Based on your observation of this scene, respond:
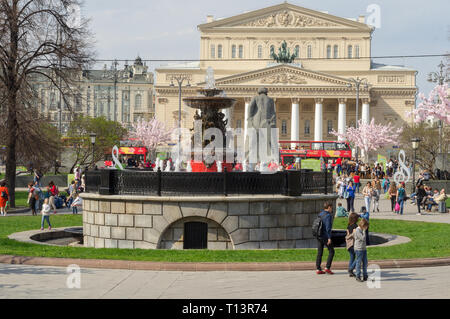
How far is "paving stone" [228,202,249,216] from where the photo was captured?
16.8 meters

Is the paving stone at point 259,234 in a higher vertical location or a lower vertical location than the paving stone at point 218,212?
lower

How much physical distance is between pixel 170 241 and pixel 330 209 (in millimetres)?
4879

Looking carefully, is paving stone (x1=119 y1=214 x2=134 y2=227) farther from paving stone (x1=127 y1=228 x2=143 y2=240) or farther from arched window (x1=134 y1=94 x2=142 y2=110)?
arched window (x1=134 y1=94 x2=142 y2=110)

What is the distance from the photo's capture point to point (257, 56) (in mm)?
108625

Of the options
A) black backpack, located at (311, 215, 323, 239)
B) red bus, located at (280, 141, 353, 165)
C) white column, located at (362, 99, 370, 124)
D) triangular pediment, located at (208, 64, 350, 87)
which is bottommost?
black backpack, located at (311, 215, 323, 239)

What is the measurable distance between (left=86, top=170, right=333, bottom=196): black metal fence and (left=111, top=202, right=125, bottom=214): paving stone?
1.10 ft

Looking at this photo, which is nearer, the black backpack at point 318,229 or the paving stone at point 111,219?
the black backpack at point 318,229

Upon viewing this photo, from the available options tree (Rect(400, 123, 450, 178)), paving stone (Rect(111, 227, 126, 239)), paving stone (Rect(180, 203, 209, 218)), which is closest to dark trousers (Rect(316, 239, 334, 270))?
paving stone (Rect(180, 203, 209, 218))

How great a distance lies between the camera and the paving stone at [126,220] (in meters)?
17.3

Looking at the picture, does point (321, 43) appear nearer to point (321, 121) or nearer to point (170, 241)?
point (321, 121)

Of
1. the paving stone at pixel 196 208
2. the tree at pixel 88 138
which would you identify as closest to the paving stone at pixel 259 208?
the paving stone at pixel 196 208

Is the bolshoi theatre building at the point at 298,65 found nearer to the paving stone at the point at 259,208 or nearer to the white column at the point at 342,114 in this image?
the white column at the point at 342,114

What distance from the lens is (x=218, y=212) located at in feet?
55.0

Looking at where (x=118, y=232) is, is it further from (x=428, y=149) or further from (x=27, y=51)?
(x=428, y=149)
